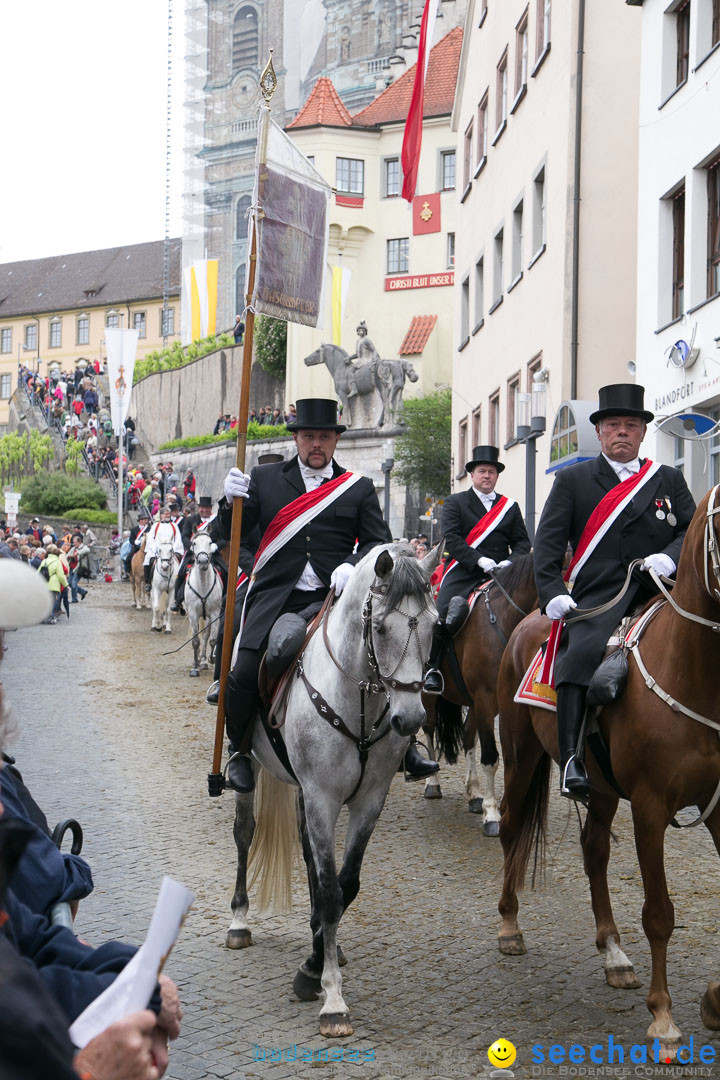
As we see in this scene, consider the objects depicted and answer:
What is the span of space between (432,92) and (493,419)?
37966 millimetres

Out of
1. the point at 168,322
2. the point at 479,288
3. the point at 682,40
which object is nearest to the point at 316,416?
the point at 682,40

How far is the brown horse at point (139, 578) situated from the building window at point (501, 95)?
43.2 feet

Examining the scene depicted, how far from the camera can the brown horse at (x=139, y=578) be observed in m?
32.3

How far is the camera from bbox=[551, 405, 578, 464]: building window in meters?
19.5

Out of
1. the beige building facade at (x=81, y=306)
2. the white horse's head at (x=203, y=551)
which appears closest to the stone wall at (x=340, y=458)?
the white horse's head at (x=203, y=551)

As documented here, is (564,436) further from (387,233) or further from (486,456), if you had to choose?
(387,233)

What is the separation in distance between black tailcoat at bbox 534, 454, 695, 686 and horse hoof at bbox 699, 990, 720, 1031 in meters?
1.43

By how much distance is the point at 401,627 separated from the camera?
546cm

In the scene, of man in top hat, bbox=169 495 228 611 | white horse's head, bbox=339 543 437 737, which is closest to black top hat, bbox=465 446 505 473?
man in top hat, bbox=169 495 228 611

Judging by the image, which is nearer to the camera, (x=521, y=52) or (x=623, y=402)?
(x=623, y=402)

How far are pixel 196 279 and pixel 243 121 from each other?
95.9ft

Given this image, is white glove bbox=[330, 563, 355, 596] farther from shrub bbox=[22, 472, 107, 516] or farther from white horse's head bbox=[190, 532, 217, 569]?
shrub bbox=[22, 472, 107, 516]

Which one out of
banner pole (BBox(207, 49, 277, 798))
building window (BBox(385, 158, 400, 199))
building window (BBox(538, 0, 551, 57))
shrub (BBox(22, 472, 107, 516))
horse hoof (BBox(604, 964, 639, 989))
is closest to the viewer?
horse hoof (BBox(604, 964, 639, 989))

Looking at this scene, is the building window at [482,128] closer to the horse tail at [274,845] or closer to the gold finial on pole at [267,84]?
the gold finial on pole at [267,84]
